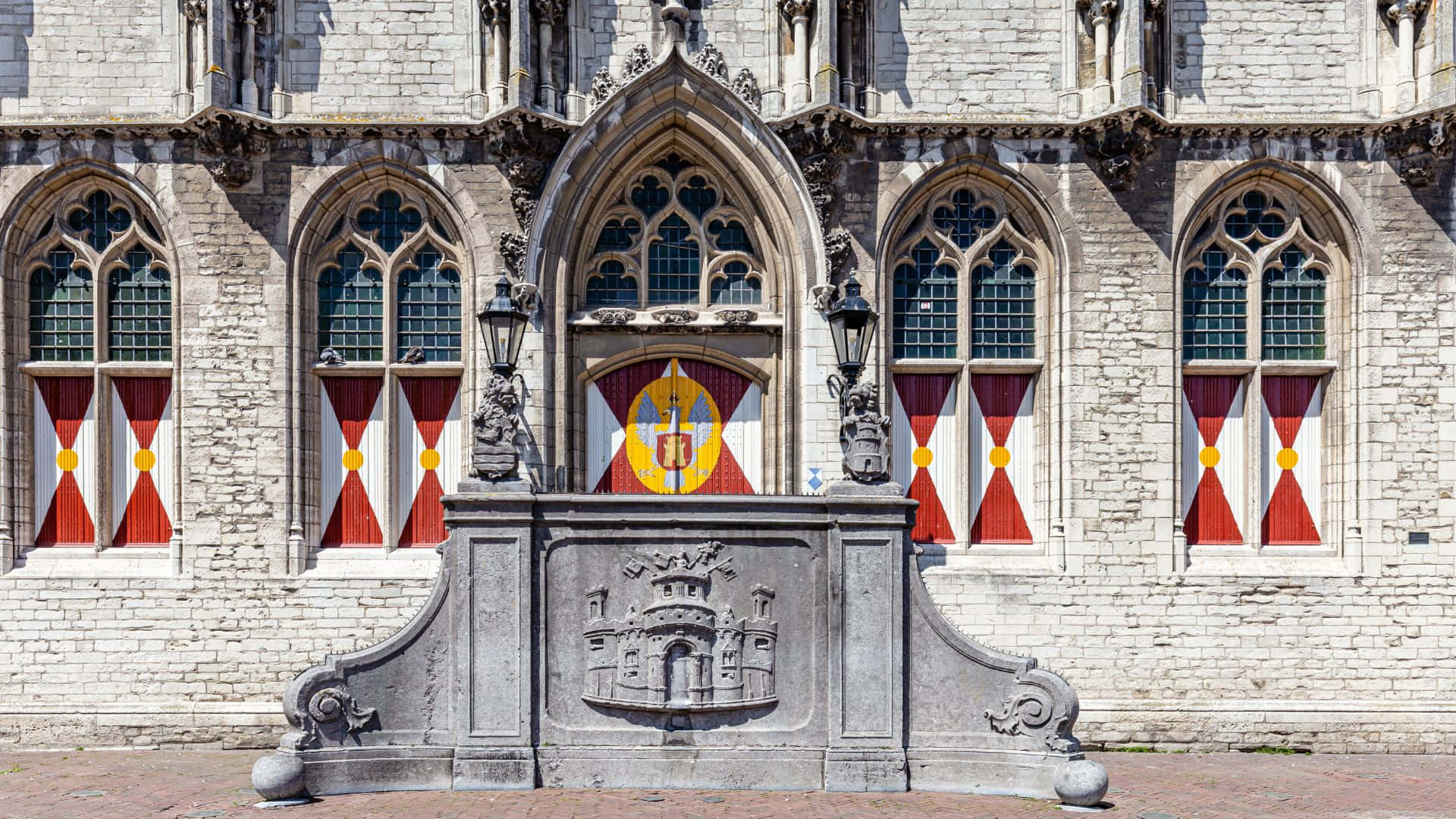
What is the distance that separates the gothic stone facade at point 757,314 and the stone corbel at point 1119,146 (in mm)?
89

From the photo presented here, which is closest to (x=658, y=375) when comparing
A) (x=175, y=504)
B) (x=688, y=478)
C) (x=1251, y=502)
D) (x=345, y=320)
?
(x=688, y=478)

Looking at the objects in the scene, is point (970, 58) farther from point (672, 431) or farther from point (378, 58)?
point (378, 58)

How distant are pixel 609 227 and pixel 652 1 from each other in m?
2.41

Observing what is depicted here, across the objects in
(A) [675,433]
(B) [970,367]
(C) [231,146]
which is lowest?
(A) [675,433]

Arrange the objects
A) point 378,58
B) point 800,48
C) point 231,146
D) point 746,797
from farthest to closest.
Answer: point 378,58 < point 800,48 < point 231,146 < point 746,797

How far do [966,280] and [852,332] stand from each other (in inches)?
155

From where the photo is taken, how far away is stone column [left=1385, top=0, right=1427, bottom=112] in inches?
504

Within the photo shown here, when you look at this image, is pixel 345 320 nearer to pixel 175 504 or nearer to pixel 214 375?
pixel 214 375

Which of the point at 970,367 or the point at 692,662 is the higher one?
the point at 970,367

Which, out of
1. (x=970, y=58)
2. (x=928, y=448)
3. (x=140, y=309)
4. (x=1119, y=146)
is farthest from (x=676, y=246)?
(x=140, y=309)

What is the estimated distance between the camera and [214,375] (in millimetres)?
12695

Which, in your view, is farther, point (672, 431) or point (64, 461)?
point (672, 431)

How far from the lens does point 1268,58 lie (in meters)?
13.1

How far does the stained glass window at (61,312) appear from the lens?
1305 centimetres
